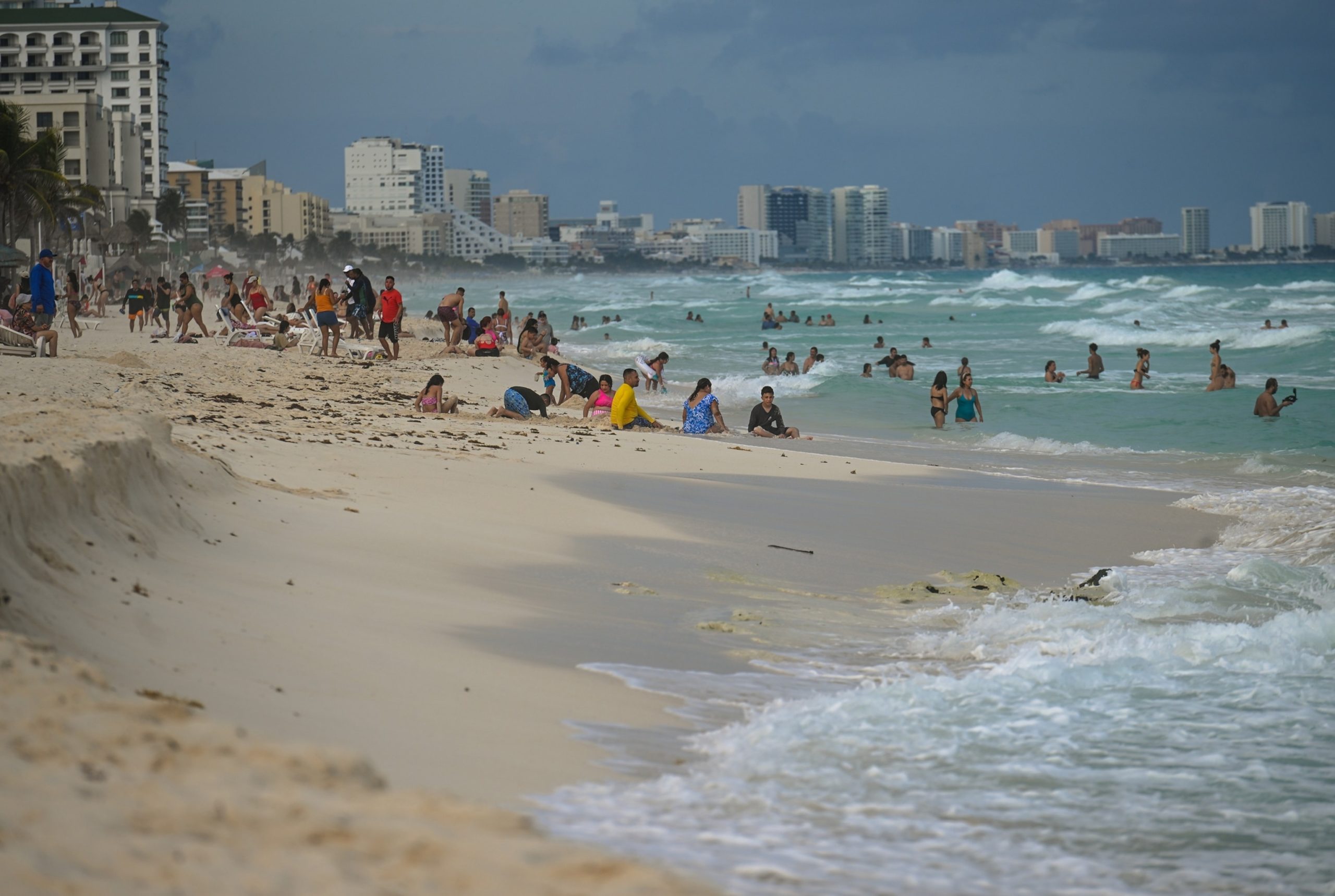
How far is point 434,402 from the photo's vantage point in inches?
546

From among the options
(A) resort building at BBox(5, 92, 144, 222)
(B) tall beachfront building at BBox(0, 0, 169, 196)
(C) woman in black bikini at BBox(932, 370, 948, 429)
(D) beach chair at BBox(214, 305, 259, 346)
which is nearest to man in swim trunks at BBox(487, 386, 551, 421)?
(C) woman in black bikini at BBox(932, 370, 948, 429)

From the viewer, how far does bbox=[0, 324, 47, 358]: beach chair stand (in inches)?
617

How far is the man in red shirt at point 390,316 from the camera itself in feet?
66.7

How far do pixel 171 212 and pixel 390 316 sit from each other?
84.2 meters

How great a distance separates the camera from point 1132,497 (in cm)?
1134

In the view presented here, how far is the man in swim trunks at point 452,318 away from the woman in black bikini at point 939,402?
9793 mm

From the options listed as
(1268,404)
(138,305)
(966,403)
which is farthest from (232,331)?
(1268,404)

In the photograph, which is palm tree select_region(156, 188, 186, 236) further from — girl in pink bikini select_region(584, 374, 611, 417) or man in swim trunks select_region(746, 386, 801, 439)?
man in swim trunks select_region(746, 386, 801, 439)

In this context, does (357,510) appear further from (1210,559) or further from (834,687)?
(1210,559)

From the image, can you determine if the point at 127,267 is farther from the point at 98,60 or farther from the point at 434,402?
the point at 98,60

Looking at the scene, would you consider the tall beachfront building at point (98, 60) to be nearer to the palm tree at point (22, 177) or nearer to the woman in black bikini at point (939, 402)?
the palm tree at point (22, 177)

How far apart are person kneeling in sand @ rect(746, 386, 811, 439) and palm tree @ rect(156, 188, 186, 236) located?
90480mm

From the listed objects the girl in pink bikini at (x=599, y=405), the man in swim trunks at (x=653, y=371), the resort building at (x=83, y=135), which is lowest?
the girl in pink bikini at (x=599, y=405)

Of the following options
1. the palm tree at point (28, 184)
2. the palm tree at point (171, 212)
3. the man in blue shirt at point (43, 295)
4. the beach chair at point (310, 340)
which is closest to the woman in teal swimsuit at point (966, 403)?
the beach chair at point (310, 340)
